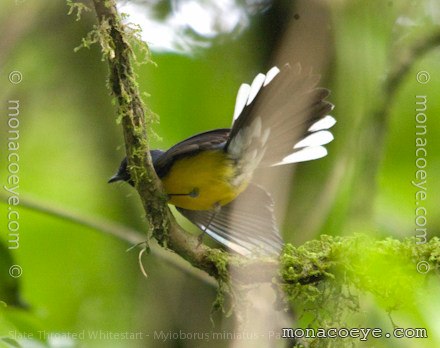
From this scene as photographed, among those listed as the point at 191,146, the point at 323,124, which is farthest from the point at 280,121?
the point at 191,146

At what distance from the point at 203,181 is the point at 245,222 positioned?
31 cm

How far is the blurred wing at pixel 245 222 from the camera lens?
8.36 feet

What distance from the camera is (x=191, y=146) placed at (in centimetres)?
240

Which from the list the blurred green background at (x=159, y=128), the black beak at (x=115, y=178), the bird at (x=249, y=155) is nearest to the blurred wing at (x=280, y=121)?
the bird at (x=249, y=155)

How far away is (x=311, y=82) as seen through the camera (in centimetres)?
239

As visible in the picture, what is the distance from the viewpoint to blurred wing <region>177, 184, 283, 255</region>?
8.36ft

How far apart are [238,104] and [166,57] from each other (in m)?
0.45

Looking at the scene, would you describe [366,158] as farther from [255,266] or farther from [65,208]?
[65,208]

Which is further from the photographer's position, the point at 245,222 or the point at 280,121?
the point at 245,222

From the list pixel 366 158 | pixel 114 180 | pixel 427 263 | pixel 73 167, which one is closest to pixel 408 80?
pixel 366 158

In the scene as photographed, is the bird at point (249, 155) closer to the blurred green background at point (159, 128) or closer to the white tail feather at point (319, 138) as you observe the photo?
the white tail feather at point (319, 138)

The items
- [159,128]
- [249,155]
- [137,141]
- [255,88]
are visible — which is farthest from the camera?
[159,128]

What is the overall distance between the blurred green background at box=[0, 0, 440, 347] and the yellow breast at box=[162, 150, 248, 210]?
0.18m

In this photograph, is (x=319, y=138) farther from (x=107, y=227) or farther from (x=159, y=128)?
(x=107, y=227)
